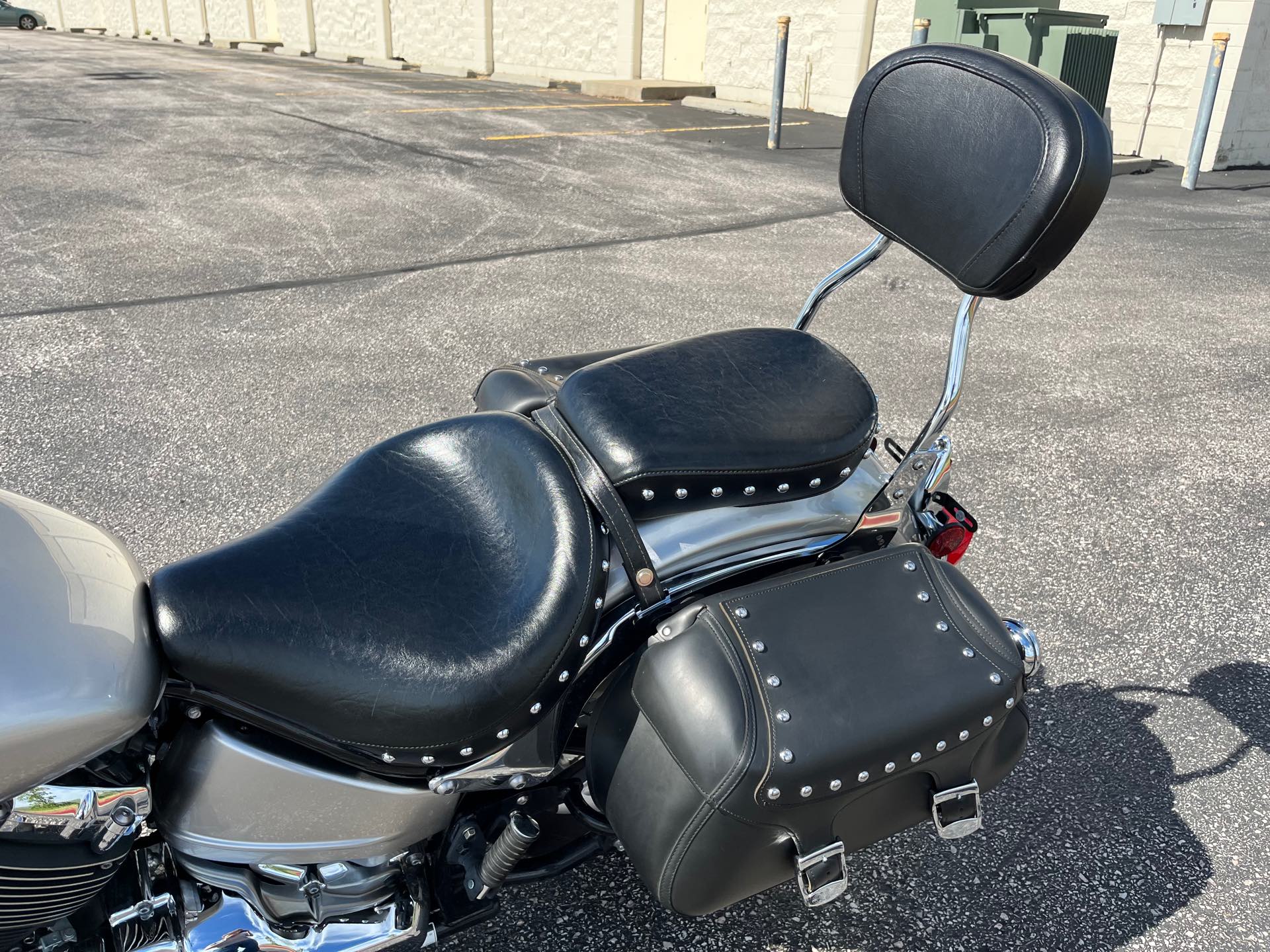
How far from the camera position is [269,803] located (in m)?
1.46

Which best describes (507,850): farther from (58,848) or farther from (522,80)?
(522,80)

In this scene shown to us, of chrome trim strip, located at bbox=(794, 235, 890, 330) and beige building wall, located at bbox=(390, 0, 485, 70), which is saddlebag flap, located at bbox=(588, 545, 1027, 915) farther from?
beige building wall, located at bbox=(390, 0, 485, 70)

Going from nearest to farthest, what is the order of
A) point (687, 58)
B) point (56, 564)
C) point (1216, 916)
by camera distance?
point (56, 564)
point (1216, 916)
point (687, 58)

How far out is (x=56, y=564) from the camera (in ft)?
4.37

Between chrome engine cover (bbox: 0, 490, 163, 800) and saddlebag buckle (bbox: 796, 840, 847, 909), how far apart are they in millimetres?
957

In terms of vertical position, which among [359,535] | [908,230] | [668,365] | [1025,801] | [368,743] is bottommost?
[1025,801]

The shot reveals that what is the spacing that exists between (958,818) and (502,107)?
492 inches

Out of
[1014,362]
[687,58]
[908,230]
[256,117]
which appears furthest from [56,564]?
[687,58]

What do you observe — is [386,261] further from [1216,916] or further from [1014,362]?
[1216,916]

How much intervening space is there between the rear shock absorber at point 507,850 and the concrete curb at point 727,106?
12.6 m

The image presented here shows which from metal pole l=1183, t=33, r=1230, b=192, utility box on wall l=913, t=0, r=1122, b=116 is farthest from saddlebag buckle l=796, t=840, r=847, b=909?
utility box on wall l=913, t=0, r=1122, b=116

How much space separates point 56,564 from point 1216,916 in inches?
87.3

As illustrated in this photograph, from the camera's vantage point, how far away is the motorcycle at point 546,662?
4.49ft

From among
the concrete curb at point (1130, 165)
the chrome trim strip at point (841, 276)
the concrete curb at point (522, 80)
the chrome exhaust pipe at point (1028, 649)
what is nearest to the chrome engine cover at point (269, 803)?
the chrome exhaust pipe at point (1028, 649)
